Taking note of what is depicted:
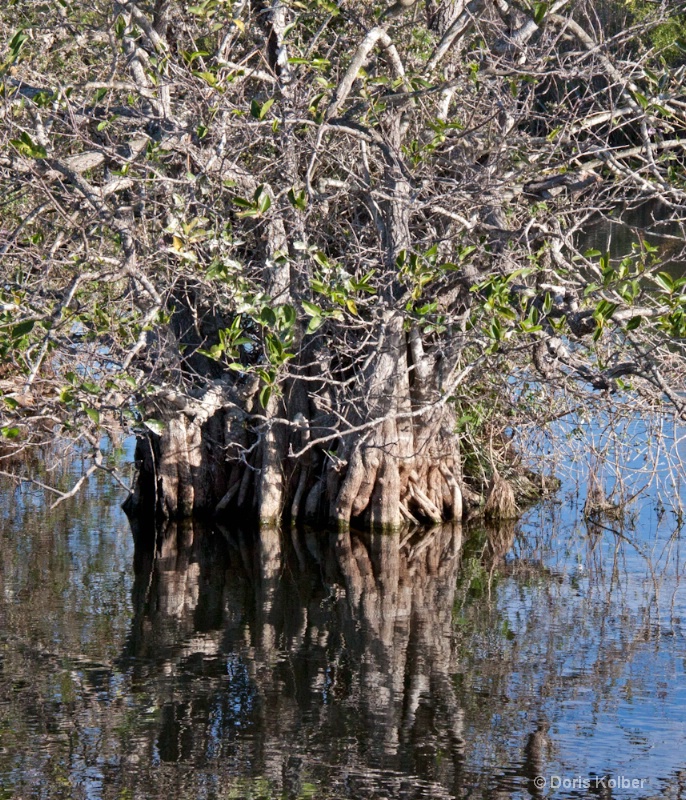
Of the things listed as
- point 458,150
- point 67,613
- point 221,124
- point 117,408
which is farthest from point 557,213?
point 67,613

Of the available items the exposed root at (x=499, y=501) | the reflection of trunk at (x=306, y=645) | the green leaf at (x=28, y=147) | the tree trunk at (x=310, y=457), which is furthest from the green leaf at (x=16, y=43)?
the exposed root at (x=499, y=501)

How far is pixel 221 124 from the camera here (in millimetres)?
8602

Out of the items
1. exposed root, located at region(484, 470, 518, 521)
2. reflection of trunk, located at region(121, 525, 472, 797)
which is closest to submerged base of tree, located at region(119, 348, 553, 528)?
exposed root, located at region(484, 470, 518, 521)

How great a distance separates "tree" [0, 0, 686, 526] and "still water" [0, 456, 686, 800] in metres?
0.96

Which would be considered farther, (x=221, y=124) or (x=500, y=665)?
(x=221, y=124)

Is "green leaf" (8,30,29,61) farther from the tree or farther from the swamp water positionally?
the swamp water

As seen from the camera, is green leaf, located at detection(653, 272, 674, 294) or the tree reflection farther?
green leaf, located at detection(653, 272, 674, 294)

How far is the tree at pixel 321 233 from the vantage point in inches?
333

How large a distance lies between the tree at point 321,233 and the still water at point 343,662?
956mm

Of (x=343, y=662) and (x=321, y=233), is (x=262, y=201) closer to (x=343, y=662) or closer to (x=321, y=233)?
(x=343, y=662)

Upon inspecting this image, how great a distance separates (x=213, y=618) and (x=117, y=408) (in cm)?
167

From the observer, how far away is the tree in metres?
8.47

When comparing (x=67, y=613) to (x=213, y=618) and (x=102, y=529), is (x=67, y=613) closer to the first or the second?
(x=213, y=618)

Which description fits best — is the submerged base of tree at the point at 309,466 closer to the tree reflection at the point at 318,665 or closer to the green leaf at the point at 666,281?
the tree reflection at the point at 318,665
